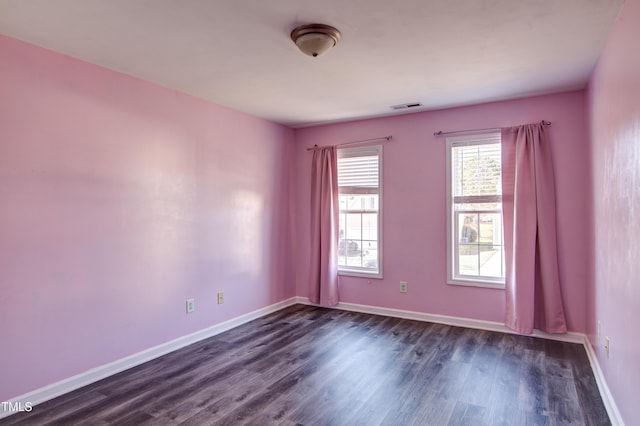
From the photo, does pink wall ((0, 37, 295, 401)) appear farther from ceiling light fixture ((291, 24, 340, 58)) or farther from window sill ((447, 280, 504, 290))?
window sill ((447, 280, 504, 290))

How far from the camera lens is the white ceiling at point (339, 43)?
2088 millimetres

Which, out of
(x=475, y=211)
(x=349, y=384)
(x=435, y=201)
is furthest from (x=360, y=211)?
(x=349, y=384)

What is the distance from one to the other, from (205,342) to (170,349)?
0.35 m

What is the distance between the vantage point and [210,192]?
3.90 metres

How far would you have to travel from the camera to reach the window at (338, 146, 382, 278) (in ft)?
15.3

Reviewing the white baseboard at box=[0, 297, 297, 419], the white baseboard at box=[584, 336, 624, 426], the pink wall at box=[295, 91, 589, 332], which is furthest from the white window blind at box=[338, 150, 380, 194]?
the white baseboard at box=[584, 336, 624, 426]

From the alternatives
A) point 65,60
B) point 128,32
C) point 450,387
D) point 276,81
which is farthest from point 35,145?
point 450,387

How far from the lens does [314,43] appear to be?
237 centimetres

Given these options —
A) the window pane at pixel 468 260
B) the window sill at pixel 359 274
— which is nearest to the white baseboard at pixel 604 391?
the window pane at pixel 468 260

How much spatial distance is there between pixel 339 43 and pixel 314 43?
0.81ft

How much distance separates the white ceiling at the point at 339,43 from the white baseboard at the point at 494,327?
2.37 meters

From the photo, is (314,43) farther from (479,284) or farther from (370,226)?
(479,284)

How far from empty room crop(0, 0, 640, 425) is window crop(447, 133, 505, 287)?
1.0 inches

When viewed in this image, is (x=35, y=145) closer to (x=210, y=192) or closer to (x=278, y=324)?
(x=210, y=192)
